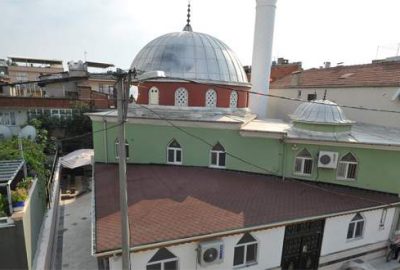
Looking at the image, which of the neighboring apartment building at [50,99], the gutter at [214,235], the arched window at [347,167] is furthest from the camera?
the neighboring apartment building at [50,99]

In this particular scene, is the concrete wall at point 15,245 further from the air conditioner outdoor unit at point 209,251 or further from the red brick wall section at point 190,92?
the red brick wall section at point 190,92

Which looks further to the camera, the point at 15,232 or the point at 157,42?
the point at 157,42

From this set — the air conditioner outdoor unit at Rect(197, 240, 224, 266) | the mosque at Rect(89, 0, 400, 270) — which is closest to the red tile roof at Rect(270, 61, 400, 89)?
the mosque at Rect(89, 0, 400, 270)

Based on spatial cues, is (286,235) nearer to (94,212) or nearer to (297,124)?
(297,124)

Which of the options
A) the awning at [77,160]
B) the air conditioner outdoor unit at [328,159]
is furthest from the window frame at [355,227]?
the awning at [77,160]

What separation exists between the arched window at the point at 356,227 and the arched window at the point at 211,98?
8.10 metres

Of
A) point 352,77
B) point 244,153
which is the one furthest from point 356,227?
point 352,77

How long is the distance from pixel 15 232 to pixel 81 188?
35.3ft

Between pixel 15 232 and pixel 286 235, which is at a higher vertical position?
pixel 15 232

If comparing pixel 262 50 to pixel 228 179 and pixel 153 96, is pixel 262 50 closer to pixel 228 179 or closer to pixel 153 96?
pixel 153 96

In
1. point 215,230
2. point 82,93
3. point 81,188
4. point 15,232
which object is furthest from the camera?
point 82,93

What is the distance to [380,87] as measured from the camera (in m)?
14.2

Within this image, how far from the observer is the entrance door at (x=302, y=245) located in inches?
366

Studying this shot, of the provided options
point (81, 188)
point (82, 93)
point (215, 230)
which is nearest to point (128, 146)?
point (81, 188)
